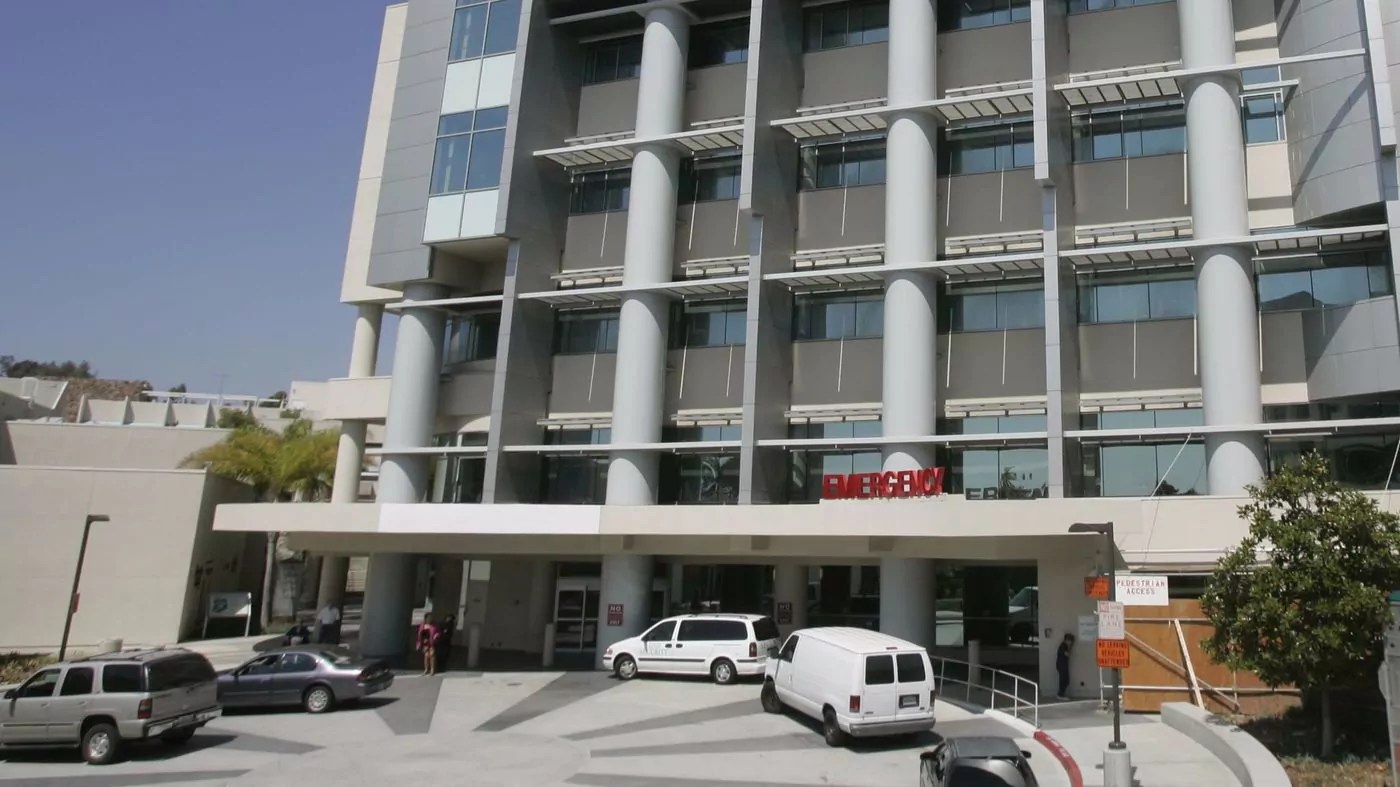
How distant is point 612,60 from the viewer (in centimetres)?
3959

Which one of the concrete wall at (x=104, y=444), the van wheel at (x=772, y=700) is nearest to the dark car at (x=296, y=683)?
the van wheel at (x=772, y=700)

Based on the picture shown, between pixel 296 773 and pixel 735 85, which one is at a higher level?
pixel 735 85

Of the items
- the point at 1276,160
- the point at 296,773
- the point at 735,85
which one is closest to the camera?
the point at 296,773

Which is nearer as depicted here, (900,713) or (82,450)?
(900,713)

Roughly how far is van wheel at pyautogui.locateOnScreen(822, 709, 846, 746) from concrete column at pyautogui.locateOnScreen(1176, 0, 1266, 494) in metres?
14.4

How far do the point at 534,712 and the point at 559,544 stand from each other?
353 inches

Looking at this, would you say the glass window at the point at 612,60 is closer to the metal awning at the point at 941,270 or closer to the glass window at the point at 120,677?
the metal awning at the point at 941,270

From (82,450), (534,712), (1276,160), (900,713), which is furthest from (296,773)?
(82,450)

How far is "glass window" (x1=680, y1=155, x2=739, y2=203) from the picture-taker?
3662 centimetres

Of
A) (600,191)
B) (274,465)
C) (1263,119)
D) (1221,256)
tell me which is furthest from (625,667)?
(274,465)

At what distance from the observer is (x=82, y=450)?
59719mm

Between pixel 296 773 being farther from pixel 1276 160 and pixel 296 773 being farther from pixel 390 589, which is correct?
pixel 1276 160

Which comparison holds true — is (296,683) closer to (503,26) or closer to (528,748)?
(528,748)

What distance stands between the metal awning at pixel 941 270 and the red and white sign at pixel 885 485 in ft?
23.5
